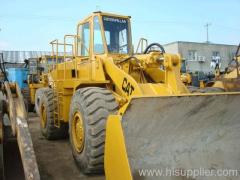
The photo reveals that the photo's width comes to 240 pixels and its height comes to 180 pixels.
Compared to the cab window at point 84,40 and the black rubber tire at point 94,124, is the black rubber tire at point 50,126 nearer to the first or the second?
the cab window at point 84,40

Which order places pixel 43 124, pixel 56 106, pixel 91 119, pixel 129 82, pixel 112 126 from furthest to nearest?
pixel 43 124 → pixel 56 106 → pixel 129 82 → pixel 91 119 → pixel 112 126

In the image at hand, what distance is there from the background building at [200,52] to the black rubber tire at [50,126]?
27.6m

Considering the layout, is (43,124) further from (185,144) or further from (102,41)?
(185,144)

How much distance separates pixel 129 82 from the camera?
4.79 meters

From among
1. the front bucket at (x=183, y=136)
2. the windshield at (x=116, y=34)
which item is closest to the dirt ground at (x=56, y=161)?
the front bucket at (x=183, y=136)

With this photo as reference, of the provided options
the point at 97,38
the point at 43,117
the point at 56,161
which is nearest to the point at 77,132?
the point at 56,161

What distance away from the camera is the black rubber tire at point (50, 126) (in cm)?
679

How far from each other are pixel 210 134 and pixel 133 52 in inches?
113

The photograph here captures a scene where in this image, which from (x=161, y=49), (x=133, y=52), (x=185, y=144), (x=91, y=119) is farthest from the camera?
(x=133, y=52)

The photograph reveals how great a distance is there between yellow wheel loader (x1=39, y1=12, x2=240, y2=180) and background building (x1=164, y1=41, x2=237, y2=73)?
2821 cm

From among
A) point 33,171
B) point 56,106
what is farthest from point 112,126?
point 56,106

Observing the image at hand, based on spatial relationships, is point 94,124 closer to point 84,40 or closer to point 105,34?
point 105,34

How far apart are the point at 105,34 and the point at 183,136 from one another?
9.05ft

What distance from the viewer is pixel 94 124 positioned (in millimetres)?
4344
